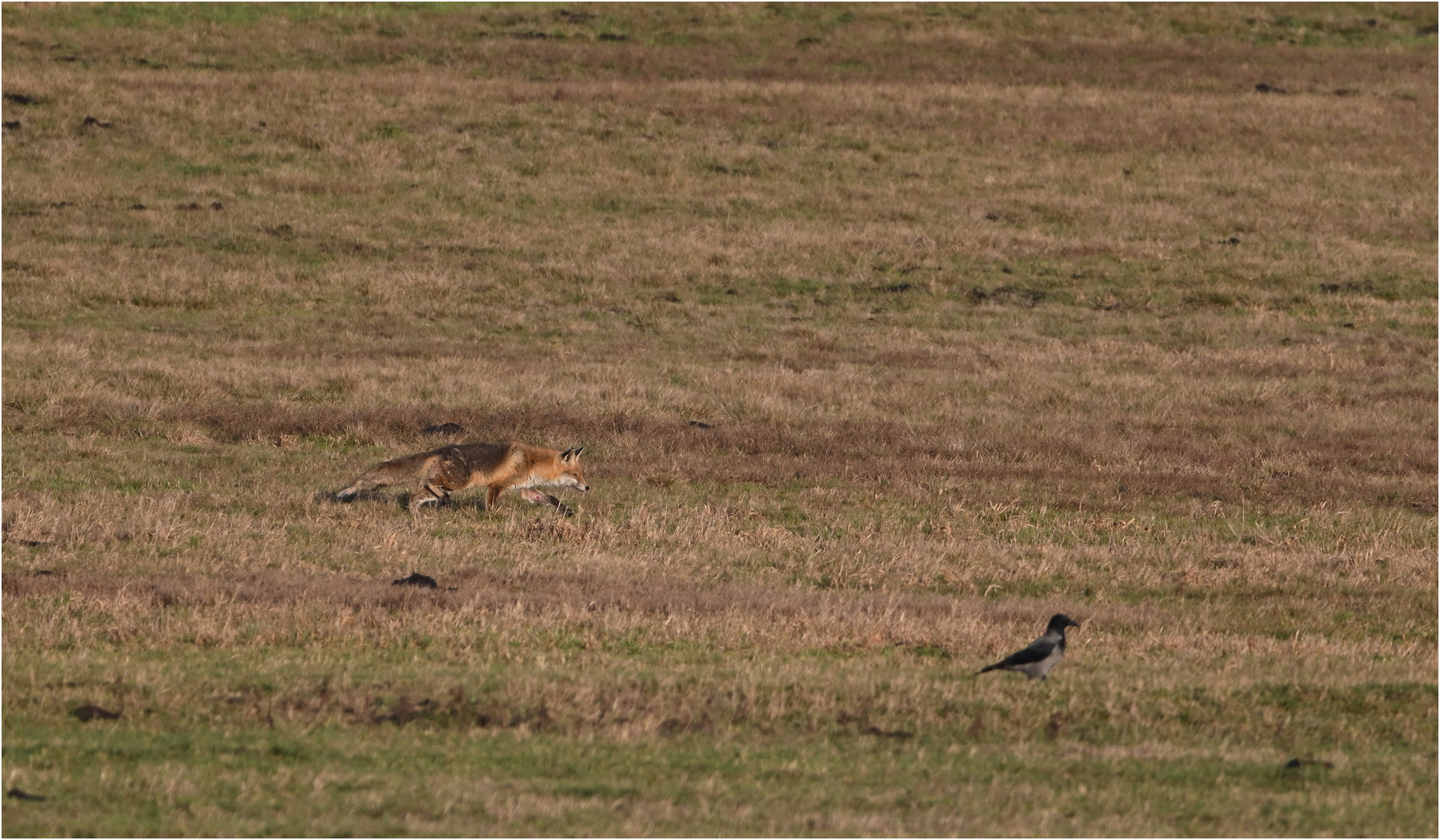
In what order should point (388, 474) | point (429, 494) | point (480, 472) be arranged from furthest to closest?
1. point (480, 472)
2. point (429, 494)
3. point (388, 474)

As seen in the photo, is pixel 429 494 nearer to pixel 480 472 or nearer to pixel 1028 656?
pixel 480 472

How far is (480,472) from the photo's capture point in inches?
632

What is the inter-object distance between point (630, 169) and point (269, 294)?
11.9 m

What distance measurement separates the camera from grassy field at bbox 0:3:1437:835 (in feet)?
27.3

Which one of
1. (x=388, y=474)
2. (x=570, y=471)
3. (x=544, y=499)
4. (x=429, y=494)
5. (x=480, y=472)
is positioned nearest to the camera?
(x=388, y=474)

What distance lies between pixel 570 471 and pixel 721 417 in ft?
17.3

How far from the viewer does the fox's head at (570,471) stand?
16.4 metres

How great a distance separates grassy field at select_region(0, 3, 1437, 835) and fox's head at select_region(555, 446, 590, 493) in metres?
0.26

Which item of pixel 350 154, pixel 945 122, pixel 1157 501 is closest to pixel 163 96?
pixel 350 154

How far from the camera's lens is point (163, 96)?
136 ft

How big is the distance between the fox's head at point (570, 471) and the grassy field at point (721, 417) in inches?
10.3

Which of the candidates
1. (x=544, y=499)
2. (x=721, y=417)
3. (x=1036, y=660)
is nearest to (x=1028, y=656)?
(x=1036, y=660)

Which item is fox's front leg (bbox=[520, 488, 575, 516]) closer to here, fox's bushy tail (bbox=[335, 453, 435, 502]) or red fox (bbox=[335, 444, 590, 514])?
red fox (bbox=[335, 444, 590, 514])

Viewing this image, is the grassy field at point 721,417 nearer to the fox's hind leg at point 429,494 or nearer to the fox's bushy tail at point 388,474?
the fox's bushy tail at point 388,474
